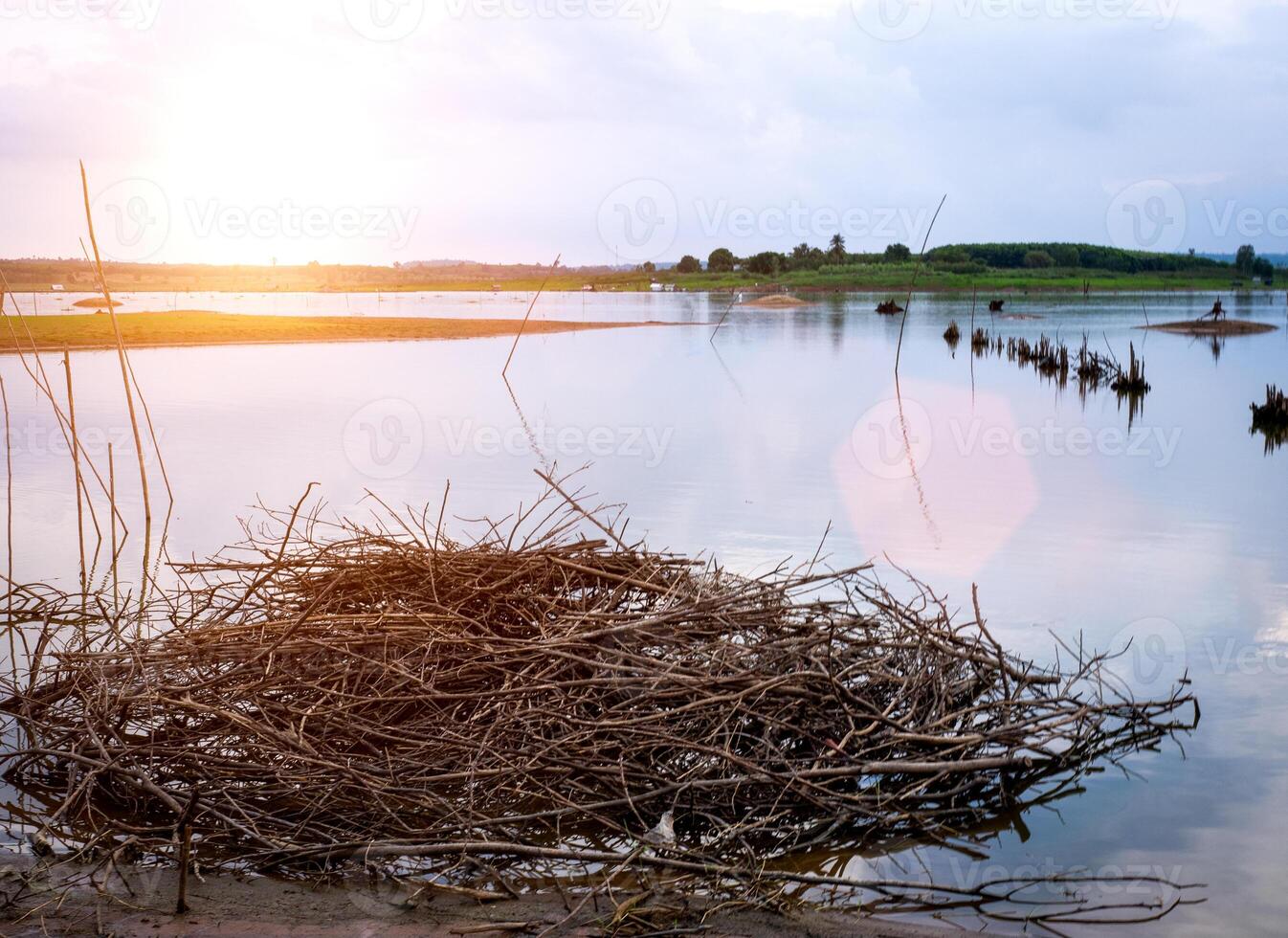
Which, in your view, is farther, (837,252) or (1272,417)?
(837,252)

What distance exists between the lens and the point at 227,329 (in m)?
34.4

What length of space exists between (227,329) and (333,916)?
3347 cm

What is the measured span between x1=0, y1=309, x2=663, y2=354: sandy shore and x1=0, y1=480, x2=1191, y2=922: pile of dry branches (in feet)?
81.0

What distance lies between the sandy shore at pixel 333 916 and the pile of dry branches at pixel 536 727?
0.15 m

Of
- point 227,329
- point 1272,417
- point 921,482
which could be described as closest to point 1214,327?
point 1272,417

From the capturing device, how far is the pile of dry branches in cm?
411

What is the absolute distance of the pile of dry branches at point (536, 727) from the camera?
4.11 meters

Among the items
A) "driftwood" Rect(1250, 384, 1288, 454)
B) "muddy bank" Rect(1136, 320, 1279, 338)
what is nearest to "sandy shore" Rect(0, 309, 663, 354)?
"muddy bank" Rect(1136, 320, 1279, 338)

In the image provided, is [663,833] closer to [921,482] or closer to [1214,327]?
[921,482]

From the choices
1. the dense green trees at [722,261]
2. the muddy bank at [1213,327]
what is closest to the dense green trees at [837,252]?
the dense green trees at [722,261]

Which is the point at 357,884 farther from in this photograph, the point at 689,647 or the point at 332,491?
the point at 332,491

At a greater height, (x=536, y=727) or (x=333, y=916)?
(x=536, y=727)

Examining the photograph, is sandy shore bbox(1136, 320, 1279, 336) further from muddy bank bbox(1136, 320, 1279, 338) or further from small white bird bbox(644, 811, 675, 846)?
small white bird bbox(644, 811, 675, 846)

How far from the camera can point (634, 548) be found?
5.70 m
